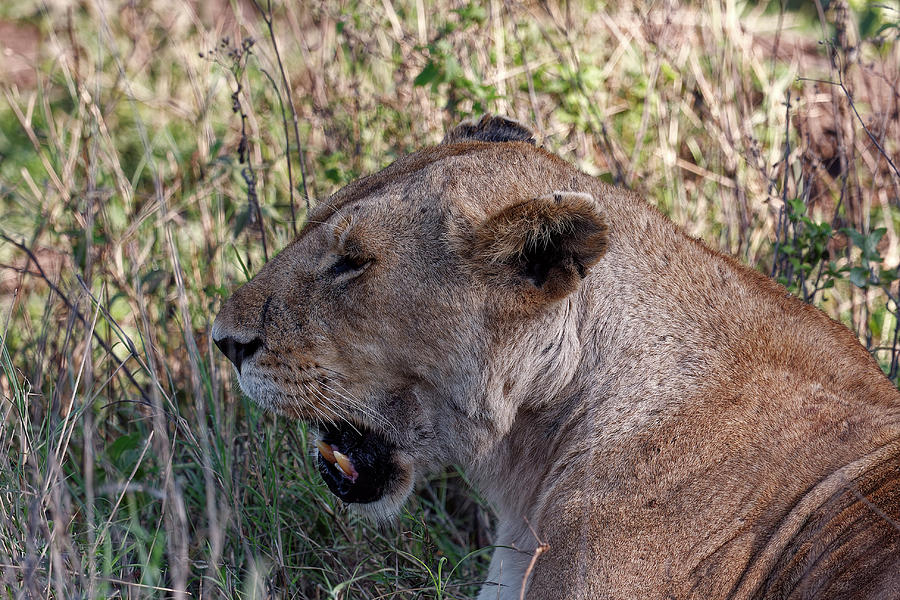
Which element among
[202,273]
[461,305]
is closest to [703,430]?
[461,305]

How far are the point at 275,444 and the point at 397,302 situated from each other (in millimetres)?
1348

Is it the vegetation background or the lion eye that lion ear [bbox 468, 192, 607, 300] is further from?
the vegetation background

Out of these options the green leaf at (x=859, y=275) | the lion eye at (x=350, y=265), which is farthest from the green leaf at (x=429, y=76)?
the green leaf at (x=859, y=275)

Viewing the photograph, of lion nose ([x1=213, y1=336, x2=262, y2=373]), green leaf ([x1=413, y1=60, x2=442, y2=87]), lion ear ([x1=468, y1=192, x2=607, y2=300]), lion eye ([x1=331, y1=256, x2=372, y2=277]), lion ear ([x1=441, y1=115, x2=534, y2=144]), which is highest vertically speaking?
green leaf ([x1=413, y1=60, x2=442, y2=87])

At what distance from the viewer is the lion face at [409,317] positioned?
2.88 metres

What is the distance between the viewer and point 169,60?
7754 mm

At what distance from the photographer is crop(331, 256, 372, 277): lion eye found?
9.91 ft

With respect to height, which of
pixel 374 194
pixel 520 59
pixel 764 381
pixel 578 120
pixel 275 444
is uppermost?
pixel 520 59

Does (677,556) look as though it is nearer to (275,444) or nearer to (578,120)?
(275,444)

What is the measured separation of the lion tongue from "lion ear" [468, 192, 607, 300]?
826 millimetres

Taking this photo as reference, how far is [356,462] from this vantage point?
3.20 metres

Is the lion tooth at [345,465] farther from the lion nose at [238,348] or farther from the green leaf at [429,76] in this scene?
the green leaf at [429,76]

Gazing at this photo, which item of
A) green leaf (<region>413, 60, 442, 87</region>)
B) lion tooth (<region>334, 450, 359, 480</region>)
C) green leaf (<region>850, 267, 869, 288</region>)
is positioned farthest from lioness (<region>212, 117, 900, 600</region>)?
green leaf (<region>413, 60, 442, 87</region>)

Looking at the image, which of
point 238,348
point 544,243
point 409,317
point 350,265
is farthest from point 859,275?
point 238,348
